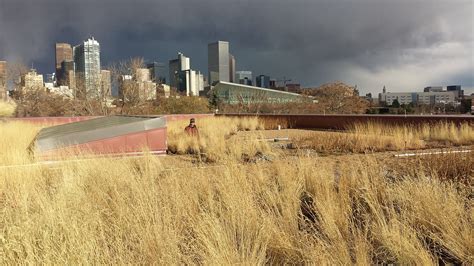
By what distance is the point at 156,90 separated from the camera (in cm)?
4975

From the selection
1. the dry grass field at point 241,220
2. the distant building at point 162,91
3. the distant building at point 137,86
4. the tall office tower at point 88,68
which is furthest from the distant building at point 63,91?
the dry grass field at point 241,220

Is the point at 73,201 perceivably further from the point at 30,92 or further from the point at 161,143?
the point at 30,92

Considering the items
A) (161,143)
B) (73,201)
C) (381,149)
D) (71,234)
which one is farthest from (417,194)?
(161,143)

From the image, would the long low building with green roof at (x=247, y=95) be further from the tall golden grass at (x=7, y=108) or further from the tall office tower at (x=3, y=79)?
the tall office tower at (x=3, y=79)

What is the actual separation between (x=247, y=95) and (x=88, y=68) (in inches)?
912

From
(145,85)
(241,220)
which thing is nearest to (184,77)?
(145,85)

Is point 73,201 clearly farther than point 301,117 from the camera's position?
No

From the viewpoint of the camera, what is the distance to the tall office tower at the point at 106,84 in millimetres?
42500

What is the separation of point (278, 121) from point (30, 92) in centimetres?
2900

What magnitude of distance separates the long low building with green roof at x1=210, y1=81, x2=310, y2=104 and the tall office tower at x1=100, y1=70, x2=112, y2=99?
17.3 metres

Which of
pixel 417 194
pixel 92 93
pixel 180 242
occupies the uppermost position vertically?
pixel 92 93

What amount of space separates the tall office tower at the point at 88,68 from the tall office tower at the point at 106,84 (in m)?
0.53

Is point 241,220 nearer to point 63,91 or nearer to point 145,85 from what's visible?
point 145,85

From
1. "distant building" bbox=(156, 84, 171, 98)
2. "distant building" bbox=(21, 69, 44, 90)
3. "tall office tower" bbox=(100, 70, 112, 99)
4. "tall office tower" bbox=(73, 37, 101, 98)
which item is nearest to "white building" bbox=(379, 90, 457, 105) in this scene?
"distant building" bbox=(156, 84, 171, 98)
